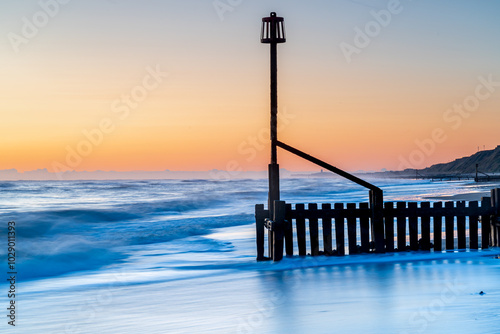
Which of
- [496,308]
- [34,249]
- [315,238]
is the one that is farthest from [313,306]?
[34,249]

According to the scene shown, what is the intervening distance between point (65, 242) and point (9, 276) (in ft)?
16.9

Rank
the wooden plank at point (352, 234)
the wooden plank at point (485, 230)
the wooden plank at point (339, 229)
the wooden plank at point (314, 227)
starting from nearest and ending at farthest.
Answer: the wooden plank at point (314, 227) → the wooden plank at point (339, 229) → the wooden plank at point (352, 234) → the wooden plank at point (485, 230)

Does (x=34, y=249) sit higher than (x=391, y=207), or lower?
lower

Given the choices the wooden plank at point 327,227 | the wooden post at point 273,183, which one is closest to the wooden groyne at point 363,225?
the wooden plank at point 327,227

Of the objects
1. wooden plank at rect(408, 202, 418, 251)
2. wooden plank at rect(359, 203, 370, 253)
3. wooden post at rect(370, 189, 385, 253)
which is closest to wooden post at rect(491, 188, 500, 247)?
wooden plank at rect(408, 202, 418, 251)

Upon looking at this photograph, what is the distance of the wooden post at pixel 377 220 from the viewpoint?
1116 centimetres

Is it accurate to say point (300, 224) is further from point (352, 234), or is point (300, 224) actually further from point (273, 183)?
point (352, 234)

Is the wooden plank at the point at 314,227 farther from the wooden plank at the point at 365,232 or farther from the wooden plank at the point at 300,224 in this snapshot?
the wooden plank at the point at 365,232

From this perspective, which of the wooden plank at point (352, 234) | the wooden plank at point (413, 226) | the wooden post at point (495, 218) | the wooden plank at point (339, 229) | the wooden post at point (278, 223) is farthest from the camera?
the wooden post at point (495, 218)

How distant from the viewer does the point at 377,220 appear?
443 inches

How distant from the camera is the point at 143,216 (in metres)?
32.4

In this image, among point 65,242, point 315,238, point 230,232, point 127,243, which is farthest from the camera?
point 230,232

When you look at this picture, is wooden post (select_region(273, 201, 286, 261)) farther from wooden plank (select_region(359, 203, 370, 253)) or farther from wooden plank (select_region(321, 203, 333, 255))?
wooden plank (select_region(359, 203, 370, 253))

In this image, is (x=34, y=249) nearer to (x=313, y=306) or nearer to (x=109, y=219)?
(x=313, y=306)
